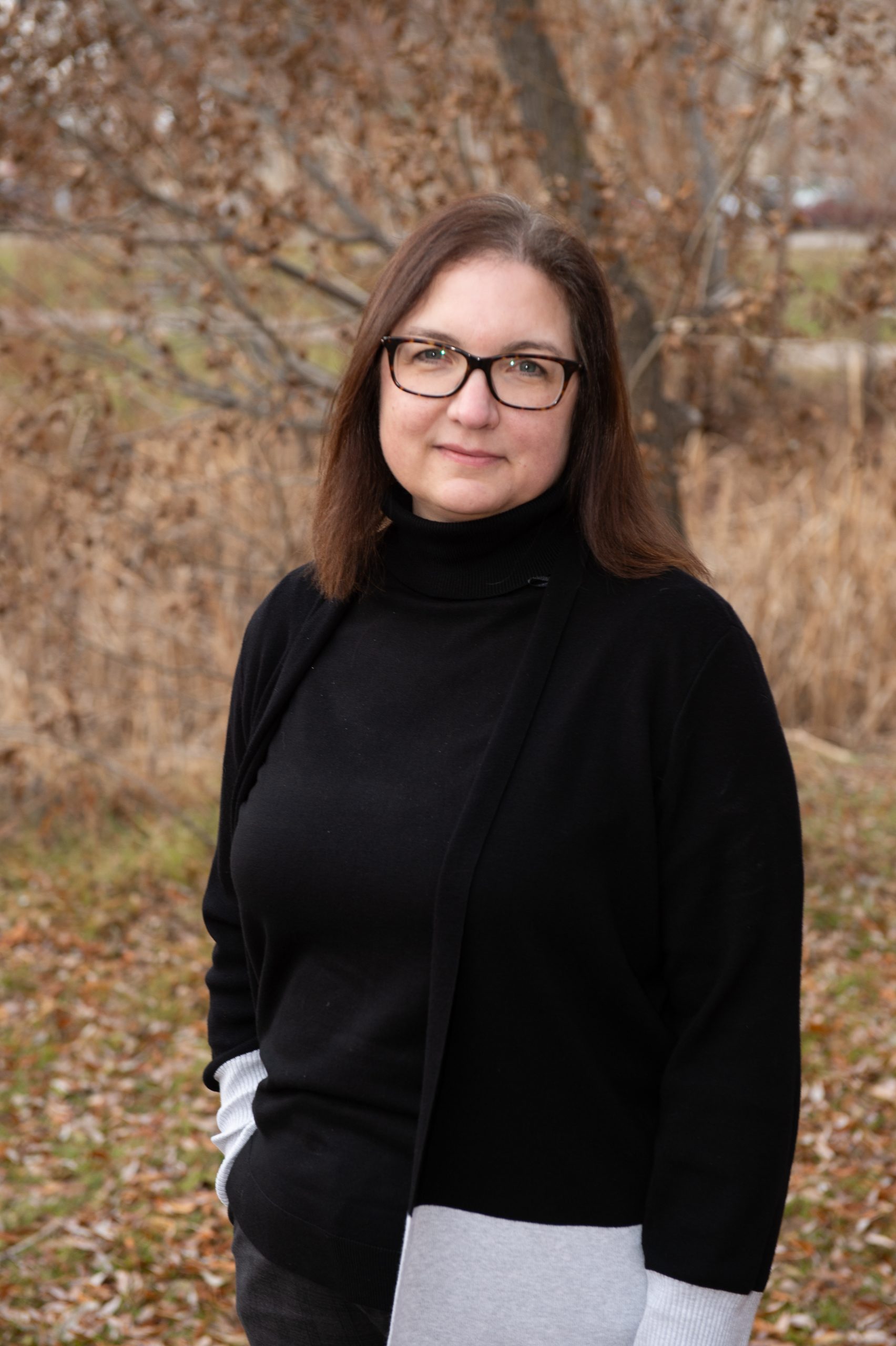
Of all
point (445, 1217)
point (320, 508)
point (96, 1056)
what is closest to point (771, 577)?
point (96, 1056)

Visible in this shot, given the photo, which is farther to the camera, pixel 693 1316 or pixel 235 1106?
pixel 235 1106

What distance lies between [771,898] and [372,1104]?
588mm

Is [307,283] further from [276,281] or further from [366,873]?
[366,873]

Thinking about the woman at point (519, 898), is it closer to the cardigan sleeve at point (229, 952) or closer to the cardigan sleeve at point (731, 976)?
the cardigan sleeve at point (731, 976)

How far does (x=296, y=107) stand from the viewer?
18.2 ft

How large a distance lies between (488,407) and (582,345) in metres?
0.18

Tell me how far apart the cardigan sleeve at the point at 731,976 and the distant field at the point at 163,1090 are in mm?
2084

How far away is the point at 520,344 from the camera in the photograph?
1856mm

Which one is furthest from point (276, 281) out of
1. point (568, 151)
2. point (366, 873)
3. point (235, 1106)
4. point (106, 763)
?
point (366, 873)

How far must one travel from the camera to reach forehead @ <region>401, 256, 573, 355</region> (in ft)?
6.10

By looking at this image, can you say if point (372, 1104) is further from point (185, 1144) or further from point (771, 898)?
point (185, 1144)

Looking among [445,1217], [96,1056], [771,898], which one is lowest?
[96,1056]

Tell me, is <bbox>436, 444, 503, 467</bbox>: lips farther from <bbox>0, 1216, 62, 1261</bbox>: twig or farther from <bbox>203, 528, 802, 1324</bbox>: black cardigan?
<bbox>0, 1216, 62, 1261</bbox>: twig

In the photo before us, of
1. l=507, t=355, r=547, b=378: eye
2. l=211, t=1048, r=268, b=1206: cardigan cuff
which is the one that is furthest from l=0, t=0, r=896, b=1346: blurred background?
l=507, t=355, r=547, b=378: eye
